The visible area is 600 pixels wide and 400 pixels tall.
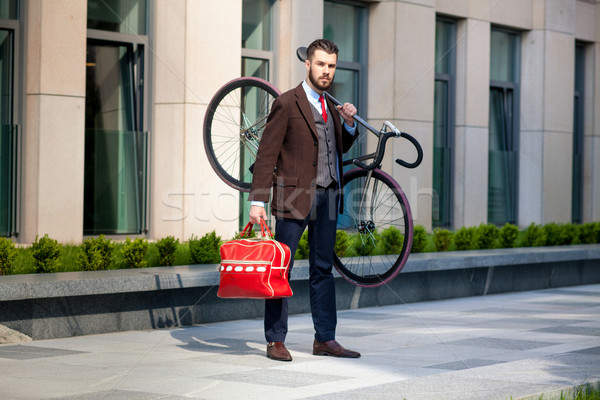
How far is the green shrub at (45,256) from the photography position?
30.8 feet

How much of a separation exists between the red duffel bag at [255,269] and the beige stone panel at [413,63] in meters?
9.89

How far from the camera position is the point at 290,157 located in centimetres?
746

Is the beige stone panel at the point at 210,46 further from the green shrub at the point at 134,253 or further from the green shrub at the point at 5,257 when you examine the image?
the green shrub at the point at 5,257

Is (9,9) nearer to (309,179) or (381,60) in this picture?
(309,179)

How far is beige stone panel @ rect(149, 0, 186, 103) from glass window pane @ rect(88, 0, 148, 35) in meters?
0.29

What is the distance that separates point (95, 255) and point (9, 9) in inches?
152

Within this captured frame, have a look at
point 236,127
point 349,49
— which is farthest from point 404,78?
point 236,127

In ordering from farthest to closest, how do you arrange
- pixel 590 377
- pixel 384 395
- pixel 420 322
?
pixel 420 322 → pixel 590 377 → pixel 384 395

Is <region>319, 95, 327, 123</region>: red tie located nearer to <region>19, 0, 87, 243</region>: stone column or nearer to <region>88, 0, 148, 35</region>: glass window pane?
<region>19, 0, 87, 243</region>: stone column

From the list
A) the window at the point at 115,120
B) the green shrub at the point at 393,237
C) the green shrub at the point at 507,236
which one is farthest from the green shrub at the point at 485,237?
the window at the point at 115,120

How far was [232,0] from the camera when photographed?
13.7 meters

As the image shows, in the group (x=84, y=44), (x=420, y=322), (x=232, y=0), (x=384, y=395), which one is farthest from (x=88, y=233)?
(x=384, y=395)

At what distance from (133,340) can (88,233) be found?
4.57m

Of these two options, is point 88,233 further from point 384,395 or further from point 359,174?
point 384,395
